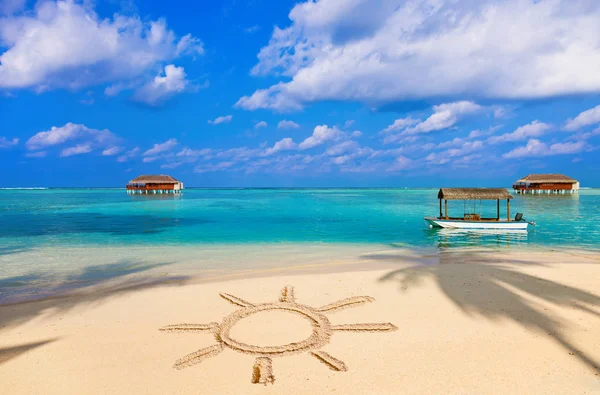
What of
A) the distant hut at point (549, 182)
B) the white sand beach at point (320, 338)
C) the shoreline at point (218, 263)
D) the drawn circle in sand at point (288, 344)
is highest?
the distant hut at point (549, 182)

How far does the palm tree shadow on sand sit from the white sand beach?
1.4 inches

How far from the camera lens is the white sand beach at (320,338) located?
3910mm

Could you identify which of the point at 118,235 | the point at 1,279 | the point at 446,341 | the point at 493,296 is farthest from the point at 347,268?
the point at 118,235

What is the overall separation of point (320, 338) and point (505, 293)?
4.48 meters

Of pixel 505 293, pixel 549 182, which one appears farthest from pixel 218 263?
pixel 549 182

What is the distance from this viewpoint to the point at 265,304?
641 centimetres

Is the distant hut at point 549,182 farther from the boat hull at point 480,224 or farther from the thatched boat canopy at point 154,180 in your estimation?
the thatched boat canopy at point 154,180

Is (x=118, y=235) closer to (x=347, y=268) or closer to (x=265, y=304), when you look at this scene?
(x=347, y=268)

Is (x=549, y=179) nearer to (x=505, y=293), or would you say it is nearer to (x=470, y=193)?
(x=470, y=193)

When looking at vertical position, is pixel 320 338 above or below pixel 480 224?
below

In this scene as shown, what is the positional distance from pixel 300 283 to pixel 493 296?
13.4 ft

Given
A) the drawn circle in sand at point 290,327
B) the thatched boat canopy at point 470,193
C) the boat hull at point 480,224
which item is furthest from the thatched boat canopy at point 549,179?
the drawn circle in sand at point 290,327

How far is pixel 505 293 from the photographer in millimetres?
6973

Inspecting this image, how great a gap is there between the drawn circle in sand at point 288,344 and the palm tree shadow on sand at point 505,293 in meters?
2.59
